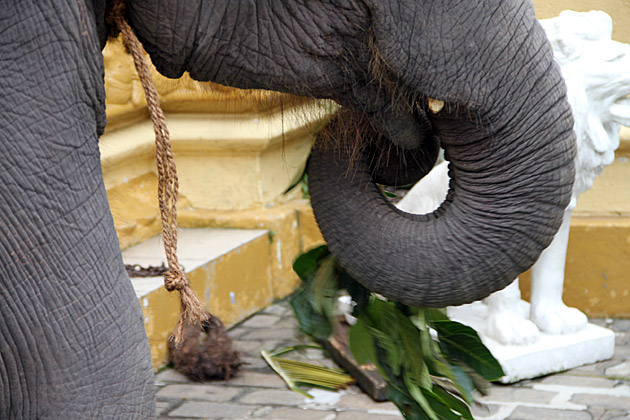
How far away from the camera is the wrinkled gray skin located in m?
1.26

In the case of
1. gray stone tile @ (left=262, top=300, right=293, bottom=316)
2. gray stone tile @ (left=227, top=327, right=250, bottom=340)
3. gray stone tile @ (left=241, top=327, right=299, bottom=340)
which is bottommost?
gray stone tile @ (left=262, top=300, right=293, bottom=316)

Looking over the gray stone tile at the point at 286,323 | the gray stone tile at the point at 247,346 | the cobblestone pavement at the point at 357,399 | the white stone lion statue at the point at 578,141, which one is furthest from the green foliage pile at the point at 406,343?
the gray stone tile at the point at 286,323

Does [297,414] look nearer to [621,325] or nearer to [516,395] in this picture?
Answer: [516,395]

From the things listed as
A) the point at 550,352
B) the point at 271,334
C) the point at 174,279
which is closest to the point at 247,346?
the point at 271,334

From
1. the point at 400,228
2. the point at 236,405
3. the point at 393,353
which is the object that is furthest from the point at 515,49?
the point at 236,405

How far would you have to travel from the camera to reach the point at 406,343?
2.33 m

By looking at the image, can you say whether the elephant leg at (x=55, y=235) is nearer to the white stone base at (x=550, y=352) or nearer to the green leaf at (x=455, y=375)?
the green leaf at (x=455, y=375)

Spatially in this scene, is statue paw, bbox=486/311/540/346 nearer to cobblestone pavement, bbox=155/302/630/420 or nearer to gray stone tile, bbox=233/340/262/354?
cobblestone pavement, bbox=155/302/630/420

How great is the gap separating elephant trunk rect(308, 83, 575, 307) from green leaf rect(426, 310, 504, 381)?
0.69 meters

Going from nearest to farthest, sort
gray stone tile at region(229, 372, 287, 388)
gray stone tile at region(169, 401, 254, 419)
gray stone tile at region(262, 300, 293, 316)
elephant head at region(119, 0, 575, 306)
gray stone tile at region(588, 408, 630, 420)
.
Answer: elephant head at region(119, 0, 575, 306), gray stone tile at region(588, 408, 630, 420), gray stone tile at region(169, 401, 254, 419), gray stone tile at region(229, 372, 287, 388), gray stone tile at region(262, 300, 293, 316)

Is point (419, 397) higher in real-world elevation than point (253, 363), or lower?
higher

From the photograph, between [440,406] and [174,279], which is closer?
[174,279]

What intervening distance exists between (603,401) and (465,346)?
789 mm

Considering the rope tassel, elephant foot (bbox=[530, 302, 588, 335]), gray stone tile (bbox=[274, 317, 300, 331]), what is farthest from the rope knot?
gray stone tile (bbox=[274, 317, 300, 331])
